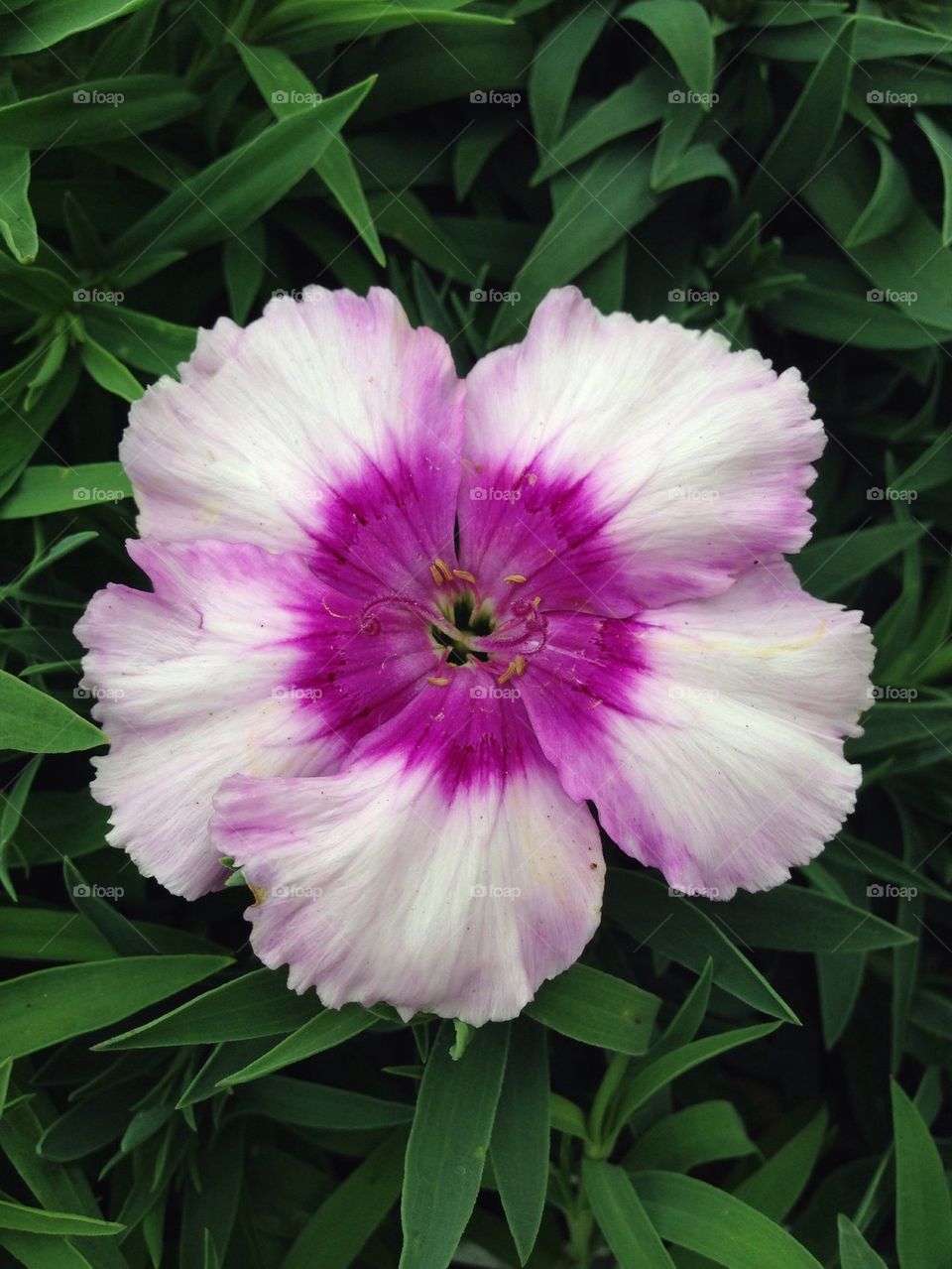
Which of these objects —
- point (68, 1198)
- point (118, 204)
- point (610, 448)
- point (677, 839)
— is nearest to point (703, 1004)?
point (677, 839)

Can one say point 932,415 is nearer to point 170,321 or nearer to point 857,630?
point 857,630
